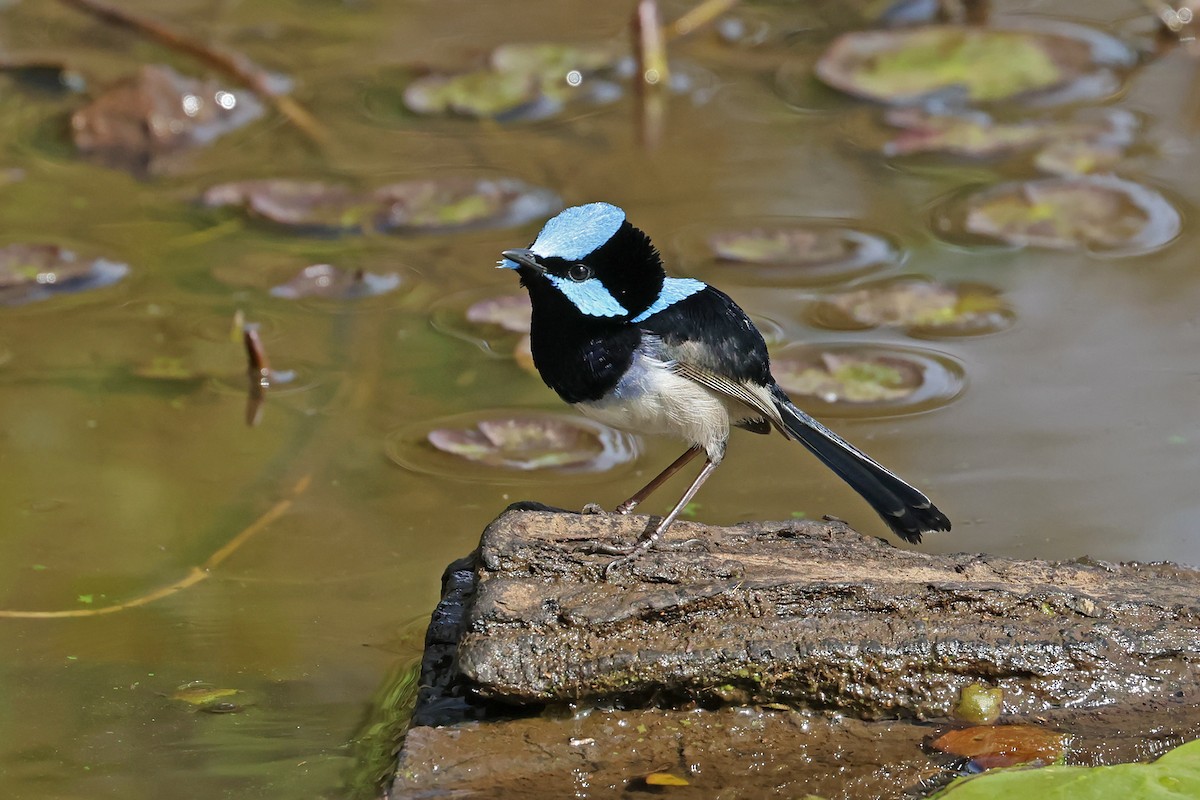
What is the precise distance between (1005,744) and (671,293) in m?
1.48

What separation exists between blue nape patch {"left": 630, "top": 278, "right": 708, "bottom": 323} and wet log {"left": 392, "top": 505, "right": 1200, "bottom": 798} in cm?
69

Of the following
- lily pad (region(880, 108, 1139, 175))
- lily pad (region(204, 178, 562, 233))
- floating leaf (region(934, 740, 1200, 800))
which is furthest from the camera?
lily pad (region(880, 108, 1139, 175))

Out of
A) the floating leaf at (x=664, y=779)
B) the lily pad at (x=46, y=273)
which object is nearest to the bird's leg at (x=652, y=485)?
the floating leaf at (x=664, y=779)

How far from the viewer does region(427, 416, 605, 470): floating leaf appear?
5301 mm

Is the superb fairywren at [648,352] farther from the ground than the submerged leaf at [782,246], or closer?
farther from the ground

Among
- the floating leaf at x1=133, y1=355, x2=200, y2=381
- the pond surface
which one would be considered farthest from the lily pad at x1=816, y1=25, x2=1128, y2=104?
the floating leaf at x1=133, y1=355, x2=200, y2=381

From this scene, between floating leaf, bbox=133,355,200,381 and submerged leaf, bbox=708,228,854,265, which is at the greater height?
submerged leaf, bbox=708,228,854,265

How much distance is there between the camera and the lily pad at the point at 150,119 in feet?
26.2

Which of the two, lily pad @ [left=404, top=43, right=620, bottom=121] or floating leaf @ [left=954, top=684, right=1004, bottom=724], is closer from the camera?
floating leaf @ [left=954, top=684, right=1004, bottom=724]

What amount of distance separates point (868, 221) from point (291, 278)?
2627 mm

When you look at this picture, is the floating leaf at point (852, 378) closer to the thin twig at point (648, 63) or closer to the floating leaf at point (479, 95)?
the thin twig at point (648, 63)

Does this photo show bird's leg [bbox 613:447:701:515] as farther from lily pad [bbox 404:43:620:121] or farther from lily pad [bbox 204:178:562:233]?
lily pad [bbox 404:43:620:121]

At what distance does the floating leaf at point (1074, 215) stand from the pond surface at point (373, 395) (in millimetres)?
81

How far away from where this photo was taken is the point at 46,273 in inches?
258
